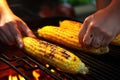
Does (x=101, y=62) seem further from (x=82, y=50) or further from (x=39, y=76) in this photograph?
(x=39, y=76)

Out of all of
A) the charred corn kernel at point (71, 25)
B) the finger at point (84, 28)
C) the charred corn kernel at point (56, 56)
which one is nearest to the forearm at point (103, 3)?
the charred corn kernel at point (71, 25)

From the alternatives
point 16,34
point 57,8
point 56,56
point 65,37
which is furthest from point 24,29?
point 57,8

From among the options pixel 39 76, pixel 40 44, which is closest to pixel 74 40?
pixel 40 44

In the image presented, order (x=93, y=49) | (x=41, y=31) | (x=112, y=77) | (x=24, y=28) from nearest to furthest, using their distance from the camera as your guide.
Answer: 1. (x=112, y=77)
2. (x=93, y=49)
3. (x=24, y=28)
4. (x=41, y=31)

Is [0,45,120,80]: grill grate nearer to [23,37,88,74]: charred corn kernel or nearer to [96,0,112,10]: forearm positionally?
[23,37,88,74]: charred corn kernel

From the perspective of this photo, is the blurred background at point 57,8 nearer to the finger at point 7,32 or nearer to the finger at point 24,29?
the finger at point 24,29

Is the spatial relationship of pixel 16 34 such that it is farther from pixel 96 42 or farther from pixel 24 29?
pixel 96 42
